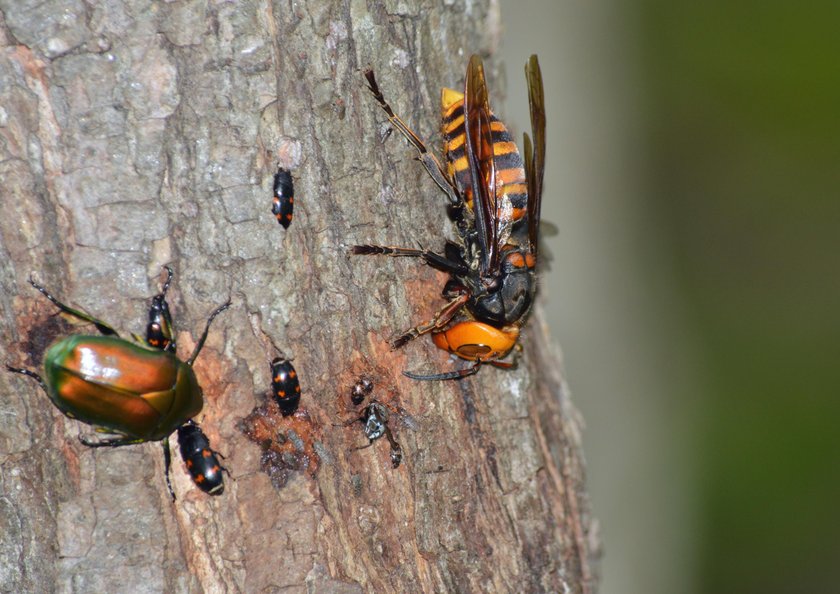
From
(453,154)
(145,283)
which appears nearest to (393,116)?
(453,154)

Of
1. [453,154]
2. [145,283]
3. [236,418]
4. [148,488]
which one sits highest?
[453,154]

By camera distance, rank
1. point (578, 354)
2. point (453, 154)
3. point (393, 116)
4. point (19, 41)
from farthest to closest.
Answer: point (578, 354), point (453, 154), point (393, 116), point (19, 41)

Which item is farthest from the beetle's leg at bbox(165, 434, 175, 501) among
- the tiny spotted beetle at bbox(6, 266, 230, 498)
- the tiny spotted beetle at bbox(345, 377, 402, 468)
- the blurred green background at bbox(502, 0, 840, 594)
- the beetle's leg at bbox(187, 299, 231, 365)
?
the blurred green background at bbox(502, 0, 840, 594)

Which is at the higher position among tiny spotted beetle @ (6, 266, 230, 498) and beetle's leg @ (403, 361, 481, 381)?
tiny spotted beetle @ (6, 266, 230, 498)

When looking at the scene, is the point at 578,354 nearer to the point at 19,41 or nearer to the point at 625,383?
the point at 625,383

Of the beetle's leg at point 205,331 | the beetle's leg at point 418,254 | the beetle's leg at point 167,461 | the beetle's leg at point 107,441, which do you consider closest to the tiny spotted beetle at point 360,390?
the beetle's leg at point 418,254

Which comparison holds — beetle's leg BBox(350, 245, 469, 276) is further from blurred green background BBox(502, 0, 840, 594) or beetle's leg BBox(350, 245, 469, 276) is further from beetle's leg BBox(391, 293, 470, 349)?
blurred green background BBox(502, 0, 840, 594)
